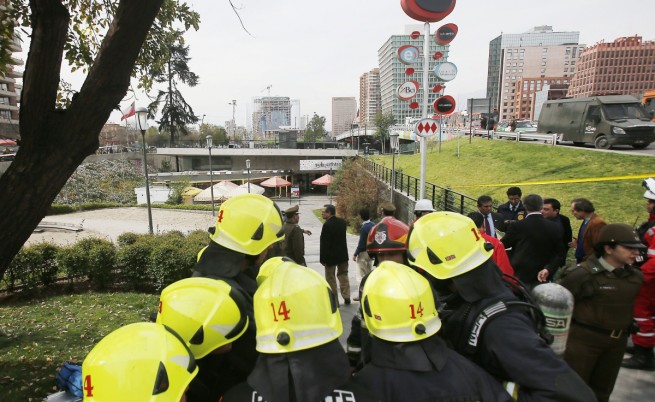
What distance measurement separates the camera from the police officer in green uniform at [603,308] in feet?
9.03

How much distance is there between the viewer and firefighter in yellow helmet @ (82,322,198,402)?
123 centimetres

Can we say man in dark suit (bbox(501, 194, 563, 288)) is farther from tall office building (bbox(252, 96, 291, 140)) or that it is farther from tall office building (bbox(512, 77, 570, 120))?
tall office building (bbox(252, 96, 291, 140))

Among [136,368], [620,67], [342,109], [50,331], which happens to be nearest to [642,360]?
[136,368]

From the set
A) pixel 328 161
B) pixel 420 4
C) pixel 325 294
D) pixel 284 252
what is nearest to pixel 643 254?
pixel 325 294

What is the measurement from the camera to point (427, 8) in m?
7.83

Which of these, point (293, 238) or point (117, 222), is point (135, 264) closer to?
point (293, 238)

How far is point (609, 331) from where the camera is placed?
9.09 ft

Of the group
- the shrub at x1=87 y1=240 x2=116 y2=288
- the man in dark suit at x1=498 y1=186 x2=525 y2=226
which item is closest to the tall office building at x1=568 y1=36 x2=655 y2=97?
the man in dark suit at x1=498 y1=186 x2=525 y2=226

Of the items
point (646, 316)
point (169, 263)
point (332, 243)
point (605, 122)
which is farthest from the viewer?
point (605, 122)

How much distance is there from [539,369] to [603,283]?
1761mm

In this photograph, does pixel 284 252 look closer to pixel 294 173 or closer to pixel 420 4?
pixel 420 4

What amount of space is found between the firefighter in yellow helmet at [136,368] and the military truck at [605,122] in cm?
1576

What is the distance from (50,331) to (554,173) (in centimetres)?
1333

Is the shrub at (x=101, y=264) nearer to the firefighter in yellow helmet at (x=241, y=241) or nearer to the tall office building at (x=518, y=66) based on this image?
the firefighter in yellow helmet at (x=241, y=241)
